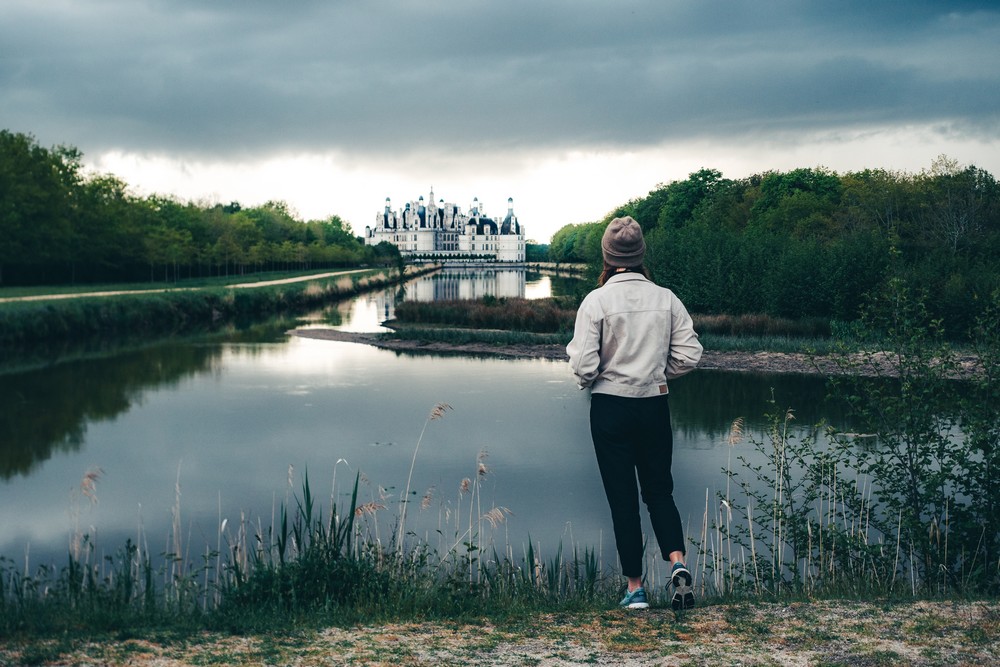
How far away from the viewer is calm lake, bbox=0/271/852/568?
9.92 m

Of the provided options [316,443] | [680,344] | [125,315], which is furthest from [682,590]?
[125,315]

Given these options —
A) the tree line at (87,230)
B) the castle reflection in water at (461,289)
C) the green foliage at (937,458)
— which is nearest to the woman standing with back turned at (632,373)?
the green foliage at (937,458)

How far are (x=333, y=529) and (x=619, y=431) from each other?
2.48 meters

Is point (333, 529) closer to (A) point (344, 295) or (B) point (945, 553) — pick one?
(B) point (945, 553)

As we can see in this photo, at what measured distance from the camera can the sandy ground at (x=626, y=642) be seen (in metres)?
4.21

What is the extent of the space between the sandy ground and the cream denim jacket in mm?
1283

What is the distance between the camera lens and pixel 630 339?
4949 mm

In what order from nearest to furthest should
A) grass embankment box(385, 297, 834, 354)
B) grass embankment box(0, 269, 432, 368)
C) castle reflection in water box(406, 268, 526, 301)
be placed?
grass embankment box(385, 297, 834, 354) → grass embankment box(0, 269, 432, 368) → castle reflection in water box(406, 268, 526, 301)

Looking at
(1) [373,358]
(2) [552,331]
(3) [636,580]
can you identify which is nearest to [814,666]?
(3) [636,580]

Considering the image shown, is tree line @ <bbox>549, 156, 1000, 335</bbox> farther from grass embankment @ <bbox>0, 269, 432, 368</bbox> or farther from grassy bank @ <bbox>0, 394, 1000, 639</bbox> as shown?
grass embankment @ <bbox>0, 269, 432, 368</bbox>

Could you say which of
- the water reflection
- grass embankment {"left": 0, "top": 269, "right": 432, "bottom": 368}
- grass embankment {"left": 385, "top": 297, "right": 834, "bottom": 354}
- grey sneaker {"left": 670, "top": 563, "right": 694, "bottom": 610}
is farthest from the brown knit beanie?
grass embankment {"left": 0, "top": 269, "right": 432, "bottom": 368}

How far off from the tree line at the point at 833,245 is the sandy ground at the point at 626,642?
13.3 ft

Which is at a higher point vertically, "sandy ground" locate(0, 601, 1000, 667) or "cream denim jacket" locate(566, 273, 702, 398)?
"cream denim jacket" locate(566, 273, 702, 398)

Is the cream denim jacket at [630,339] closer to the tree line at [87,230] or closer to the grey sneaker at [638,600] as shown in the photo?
the grey sneaker at [638,600]
